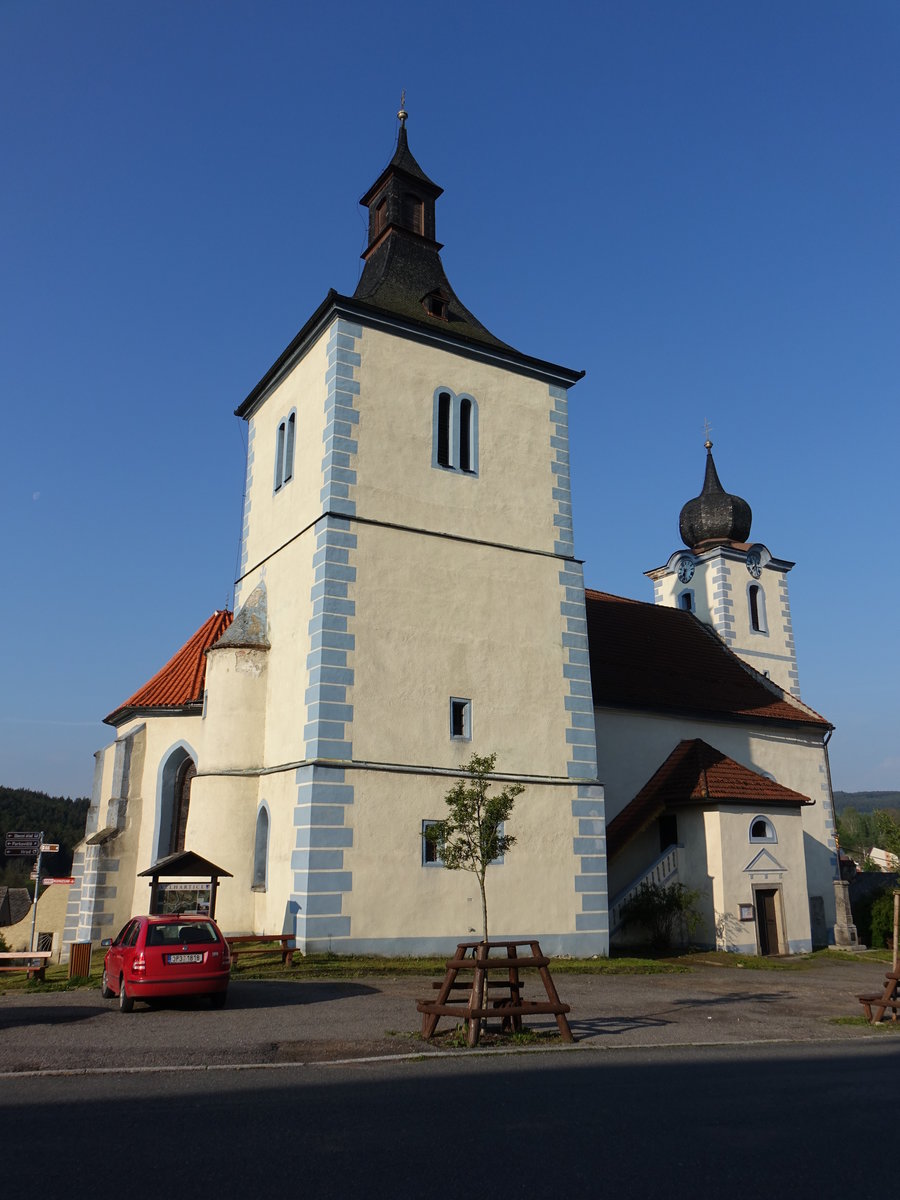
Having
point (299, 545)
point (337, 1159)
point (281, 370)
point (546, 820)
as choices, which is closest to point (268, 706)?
point (299, 545)

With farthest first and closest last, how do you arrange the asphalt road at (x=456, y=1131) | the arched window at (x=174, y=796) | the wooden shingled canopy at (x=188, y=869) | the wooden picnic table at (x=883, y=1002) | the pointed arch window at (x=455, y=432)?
1. the arched window at (x=174, y=796)
2. the pointed arch window at (x=455, y=432)
3. the wooden shingled canopy at (x=188, y=869)
4. the wooden picnic table at (x=883, y=1002)
5. the asphalt road at (x=456, y=1131)

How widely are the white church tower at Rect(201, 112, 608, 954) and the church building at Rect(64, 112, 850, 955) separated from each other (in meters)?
0.06

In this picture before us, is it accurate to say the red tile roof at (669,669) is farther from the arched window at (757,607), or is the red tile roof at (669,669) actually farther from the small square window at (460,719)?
the small square window at (460,719)

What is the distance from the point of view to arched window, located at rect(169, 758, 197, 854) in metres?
22.1

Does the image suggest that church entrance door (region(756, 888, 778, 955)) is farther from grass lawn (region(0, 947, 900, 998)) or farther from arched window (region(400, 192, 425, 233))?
arched window (region(400, 192, 425, 233))

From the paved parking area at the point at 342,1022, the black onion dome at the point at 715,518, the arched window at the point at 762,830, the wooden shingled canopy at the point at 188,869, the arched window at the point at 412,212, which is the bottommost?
the paved parking area at the point at 342,1022

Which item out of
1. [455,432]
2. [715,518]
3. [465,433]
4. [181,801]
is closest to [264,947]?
[181,801]

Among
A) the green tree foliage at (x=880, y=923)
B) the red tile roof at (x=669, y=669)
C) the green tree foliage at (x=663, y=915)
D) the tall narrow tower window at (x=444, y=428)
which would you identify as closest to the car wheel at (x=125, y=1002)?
the tall narrow tower window at (x=444, y=428)

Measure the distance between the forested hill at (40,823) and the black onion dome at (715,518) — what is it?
275 feet

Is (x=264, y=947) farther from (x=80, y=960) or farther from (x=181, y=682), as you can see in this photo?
(x=181, y=682)

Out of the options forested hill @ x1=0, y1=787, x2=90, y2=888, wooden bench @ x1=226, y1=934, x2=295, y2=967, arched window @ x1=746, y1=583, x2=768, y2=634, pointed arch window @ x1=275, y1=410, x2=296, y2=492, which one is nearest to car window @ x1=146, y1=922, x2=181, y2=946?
wooden bench @ x1=226, y1=934, x2=295, y2=967

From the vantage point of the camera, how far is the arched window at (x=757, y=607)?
115ft

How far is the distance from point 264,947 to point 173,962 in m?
4.52

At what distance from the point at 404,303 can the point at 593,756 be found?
11092mm
